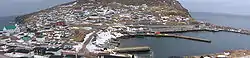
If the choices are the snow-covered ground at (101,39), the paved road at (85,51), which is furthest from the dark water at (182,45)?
the paved road at (85,51)

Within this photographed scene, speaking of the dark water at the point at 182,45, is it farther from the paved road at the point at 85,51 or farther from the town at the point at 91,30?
the paved road at the point at 85,51

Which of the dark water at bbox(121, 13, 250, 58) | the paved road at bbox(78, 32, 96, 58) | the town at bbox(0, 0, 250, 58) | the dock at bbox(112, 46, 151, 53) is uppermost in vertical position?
the town at bbox(0, 0, 250, 58)

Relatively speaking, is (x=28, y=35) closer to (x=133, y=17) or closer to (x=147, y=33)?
(x=147, y=33)

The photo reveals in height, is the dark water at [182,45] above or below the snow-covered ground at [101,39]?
below

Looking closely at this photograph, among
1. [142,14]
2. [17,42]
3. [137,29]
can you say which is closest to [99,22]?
[137,29]

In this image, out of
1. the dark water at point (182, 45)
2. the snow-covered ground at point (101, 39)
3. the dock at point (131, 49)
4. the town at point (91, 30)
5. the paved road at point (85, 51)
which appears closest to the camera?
the paved road at point (85, 51)

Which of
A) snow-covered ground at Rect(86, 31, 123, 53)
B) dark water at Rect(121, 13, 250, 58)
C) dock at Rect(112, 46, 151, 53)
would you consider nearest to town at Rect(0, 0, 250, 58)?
snow-covered ground at Rect(86, 31, 123, 53)

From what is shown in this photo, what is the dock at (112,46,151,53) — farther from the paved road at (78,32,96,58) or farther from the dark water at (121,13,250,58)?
the paved road at (78,32,96,58)

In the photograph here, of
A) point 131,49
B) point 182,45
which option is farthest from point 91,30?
point 131,49

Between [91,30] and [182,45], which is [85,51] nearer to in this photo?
[182,45]

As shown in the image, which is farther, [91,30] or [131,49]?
[91,30]

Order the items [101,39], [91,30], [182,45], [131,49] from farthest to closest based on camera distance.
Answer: [91,30], [182,45], [101,39], [131,49]
